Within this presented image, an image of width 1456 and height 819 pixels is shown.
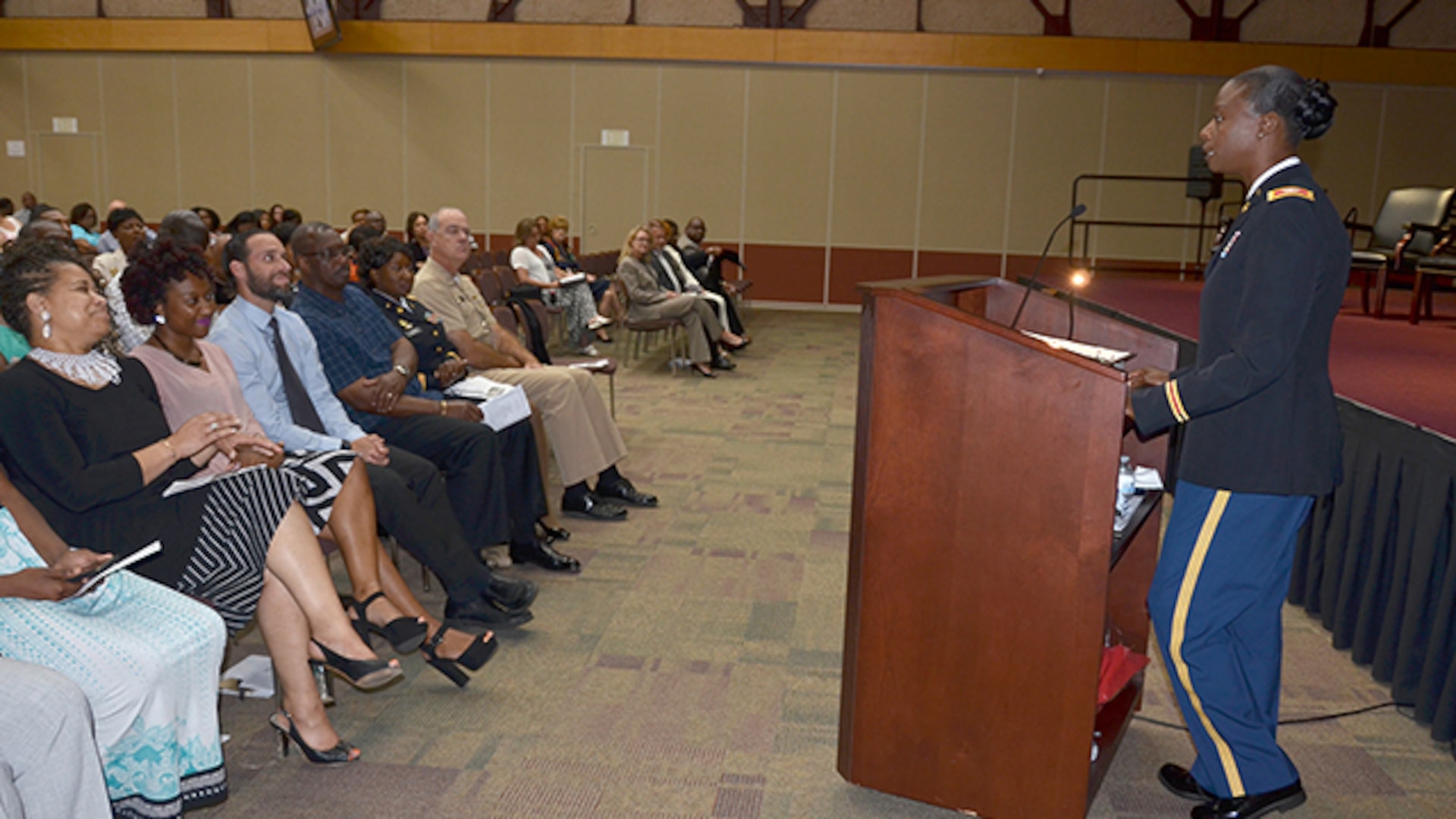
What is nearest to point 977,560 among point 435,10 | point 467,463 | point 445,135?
point 467,463

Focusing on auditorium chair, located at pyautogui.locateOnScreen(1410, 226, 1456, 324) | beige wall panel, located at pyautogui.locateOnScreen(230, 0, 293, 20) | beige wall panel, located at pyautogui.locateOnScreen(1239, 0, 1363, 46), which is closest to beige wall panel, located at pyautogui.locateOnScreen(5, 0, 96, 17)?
beige wall panel, located at pyautogui.locateOnScreen(230, 0, 293, 20)

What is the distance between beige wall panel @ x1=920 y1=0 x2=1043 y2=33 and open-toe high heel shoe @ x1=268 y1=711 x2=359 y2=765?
1231 cm

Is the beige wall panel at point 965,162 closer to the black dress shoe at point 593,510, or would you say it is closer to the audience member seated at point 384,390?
the black dress shoe at point 593,510

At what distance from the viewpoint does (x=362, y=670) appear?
251 centimetres

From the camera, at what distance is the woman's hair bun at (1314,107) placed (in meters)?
1.96

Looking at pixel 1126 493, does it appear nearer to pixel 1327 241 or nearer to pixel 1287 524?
pixel 1287 524

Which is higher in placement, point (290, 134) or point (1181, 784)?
point (290, 134)

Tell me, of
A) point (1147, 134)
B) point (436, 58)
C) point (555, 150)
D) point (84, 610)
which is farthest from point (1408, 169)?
point (84, 610)

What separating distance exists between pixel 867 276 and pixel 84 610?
40.5ft

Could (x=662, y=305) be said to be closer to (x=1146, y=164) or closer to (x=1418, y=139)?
(x=1146, y=164)

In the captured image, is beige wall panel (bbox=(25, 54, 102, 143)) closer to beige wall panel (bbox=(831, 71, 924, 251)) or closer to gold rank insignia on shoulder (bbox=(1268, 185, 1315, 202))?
beige wall panel (bbox=(831, 71, 924, 251))

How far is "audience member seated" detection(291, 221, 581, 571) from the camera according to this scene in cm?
354

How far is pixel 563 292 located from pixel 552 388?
476cm

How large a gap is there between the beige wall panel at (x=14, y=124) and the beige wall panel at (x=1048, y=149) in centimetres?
1304
